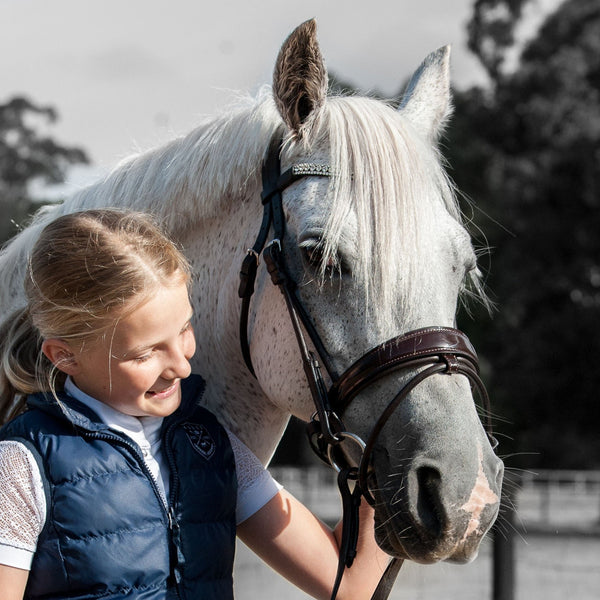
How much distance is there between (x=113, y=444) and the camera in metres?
1.69

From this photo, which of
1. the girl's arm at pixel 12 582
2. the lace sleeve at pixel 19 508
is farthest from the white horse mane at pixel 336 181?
the girl's arm at pixel 12 582

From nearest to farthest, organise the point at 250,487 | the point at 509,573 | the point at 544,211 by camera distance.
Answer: the point at 250,487
the point at 509,573
the point at 544,211

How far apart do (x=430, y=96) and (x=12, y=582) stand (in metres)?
1.76

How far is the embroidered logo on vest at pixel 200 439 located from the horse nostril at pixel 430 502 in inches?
18.2

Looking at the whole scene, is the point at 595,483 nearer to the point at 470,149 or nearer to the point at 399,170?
the point at 470,149

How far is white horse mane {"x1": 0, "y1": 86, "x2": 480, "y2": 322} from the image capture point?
192cm

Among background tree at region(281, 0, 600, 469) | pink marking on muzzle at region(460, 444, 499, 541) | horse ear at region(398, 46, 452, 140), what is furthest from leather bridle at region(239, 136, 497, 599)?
background tree at region(281, 0, 600, 469)

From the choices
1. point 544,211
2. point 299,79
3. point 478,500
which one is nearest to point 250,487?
point 478,500

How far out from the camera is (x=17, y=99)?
29297 millimetres

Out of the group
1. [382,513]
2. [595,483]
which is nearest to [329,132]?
[382,513]

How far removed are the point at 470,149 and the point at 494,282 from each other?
336 centimetres

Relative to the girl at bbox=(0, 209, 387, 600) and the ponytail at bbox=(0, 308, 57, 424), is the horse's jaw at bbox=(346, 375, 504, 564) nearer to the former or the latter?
the girl at bbox=(0, 209, 387, 600)

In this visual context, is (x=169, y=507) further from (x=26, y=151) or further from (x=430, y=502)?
(x=26, y=151)

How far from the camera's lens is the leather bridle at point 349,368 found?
1832 millimetres
